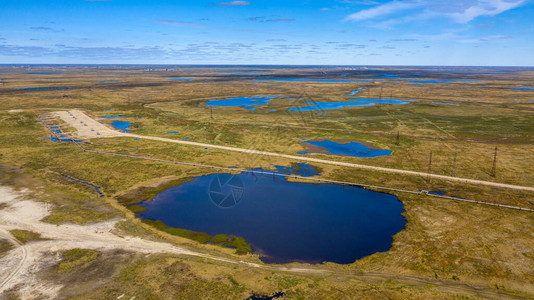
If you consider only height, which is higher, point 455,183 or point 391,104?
point 391,104

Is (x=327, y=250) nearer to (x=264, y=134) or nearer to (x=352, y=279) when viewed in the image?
(x=352, y=279)

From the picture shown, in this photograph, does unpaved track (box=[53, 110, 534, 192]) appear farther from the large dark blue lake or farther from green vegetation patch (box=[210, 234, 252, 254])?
green vegetation patch (box=[210, 234, 252, 254])

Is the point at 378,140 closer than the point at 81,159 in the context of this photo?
No

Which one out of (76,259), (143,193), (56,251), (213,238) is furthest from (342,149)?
(56,251)

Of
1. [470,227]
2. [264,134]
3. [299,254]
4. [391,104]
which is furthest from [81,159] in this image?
[391,104]

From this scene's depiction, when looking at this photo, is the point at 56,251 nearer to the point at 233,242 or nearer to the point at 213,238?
the point at 213,238

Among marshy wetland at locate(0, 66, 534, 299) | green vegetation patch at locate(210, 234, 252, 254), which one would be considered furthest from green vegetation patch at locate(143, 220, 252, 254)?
marshy wetland at locate(0, 66, 534, 299)
